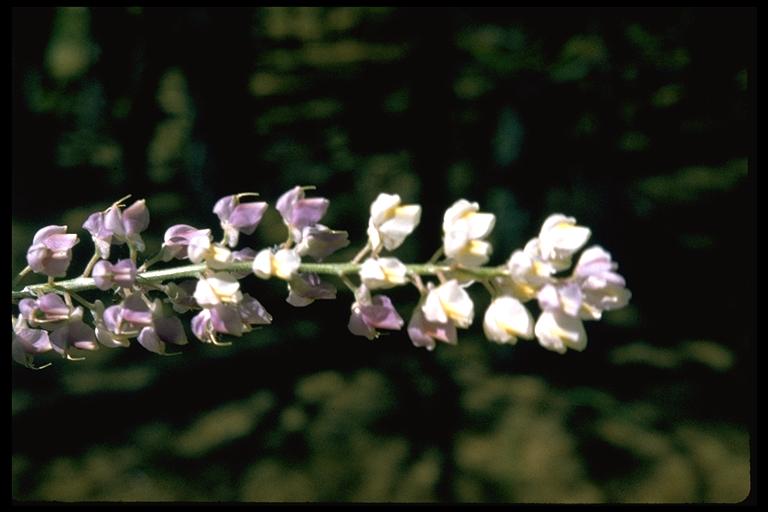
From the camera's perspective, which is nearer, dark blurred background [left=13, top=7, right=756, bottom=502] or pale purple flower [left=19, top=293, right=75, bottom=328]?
pale purple flower [left=19, top=293, right=75, bottom=328]

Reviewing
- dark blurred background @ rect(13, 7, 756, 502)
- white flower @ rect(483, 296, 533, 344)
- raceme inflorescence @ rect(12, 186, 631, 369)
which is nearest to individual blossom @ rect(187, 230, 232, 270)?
raceme inflorescence @ rect(12, 186, 631, 369)

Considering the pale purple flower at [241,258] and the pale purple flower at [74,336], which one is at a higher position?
the pale purple flower at [241,258]

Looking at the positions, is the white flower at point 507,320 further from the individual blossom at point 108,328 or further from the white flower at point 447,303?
the individual blossom at point 108,328

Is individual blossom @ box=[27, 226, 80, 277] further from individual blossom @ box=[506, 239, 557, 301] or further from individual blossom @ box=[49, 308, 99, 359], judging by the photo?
individual blossom @ box=[506, 239, 557, 301]

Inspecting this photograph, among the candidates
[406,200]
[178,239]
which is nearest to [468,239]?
[178,239]

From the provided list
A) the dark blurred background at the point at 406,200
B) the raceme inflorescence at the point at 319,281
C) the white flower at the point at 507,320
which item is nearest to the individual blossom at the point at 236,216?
the raceme inflorescence at the point at 319,281

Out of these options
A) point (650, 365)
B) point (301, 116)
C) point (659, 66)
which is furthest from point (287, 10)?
point (650, 365)

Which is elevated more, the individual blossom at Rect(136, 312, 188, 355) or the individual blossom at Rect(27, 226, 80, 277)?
the individual blossom at Rect(27, 226, 80, 277)
